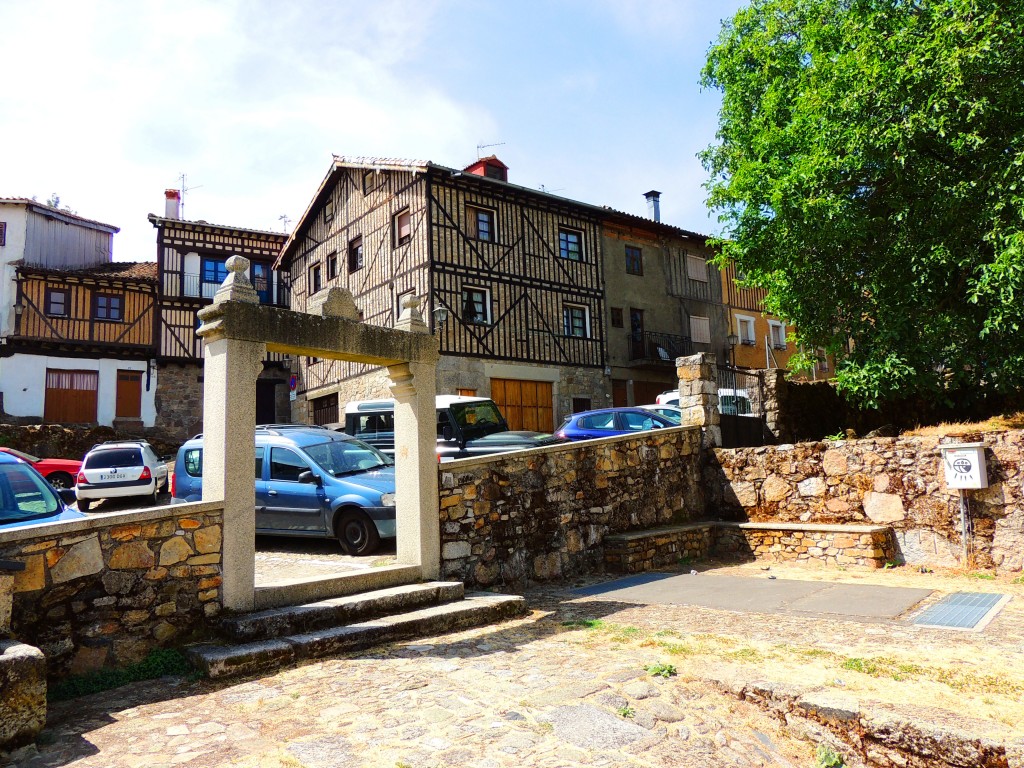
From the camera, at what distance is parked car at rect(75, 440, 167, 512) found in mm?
13500

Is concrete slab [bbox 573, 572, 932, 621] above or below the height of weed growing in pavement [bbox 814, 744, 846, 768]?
above

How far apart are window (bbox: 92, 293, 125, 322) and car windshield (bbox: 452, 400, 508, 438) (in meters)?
17.2

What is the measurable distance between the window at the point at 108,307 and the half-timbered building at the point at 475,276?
265 inches

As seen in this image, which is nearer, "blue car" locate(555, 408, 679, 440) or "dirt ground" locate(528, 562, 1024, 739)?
"dirt ground" locate(528, 562, 1024, 739)

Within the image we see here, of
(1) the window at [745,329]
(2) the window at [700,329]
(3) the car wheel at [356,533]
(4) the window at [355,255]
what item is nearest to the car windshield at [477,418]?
(3) the car wheel at [356,533]

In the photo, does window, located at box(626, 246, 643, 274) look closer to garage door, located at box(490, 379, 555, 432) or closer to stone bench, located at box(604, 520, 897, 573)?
garage door, located at box(490, 379, 555, 432)

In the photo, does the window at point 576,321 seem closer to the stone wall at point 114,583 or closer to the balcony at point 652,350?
the balcony at point 652,350

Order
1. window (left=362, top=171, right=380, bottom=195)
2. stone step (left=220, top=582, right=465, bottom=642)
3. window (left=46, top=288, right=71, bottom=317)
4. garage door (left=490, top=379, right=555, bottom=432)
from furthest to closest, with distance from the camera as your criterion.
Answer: window (left=46, top=288, right=71, bottom=317) < window (left=362, top=171, right=380, bottom=195) < garage door (left=490, top=379, right=555, bottom=432) < stone step (left=220, top=582, right=465, bottom=642)

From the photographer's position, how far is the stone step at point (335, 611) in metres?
5.31

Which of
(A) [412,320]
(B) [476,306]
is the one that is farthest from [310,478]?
(B) [476,306]

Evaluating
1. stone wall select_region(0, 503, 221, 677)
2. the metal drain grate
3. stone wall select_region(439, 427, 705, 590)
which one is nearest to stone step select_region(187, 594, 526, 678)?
stone wall select_region(0, 503, 221, 677)

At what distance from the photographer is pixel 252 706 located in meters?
4.27

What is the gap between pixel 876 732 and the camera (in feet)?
11.7

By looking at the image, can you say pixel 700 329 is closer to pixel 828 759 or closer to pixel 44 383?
pixel 44 383
